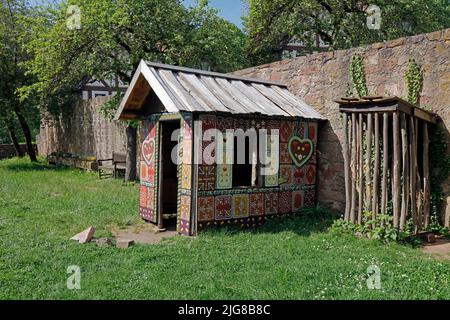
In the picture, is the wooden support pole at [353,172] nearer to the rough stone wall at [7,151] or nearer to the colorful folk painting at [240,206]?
the colorful folk painting at [240,206]

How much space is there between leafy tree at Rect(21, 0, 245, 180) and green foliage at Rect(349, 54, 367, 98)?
20.8 ft

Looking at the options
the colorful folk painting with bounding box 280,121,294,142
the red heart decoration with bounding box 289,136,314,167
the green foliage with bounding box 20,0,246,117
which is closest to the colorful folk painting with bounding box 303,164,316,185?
the red heart decoration with bounding box 289,136,314,167

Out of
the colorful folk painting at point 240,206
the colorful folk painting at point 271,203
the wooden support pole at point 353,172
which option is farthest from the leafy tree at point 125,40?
the wooden support pole at point 353,172

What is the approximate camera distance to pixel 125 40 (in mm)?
12602

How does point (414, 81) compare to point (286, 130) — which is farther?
point (286, 130)

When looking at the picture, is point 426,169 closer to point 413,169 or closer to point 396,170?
point 413,169

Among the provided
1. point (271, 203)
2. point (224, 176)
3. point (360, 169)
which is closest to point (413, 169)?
point (360, 169)

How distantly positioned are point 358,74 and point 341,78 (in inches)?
15.7

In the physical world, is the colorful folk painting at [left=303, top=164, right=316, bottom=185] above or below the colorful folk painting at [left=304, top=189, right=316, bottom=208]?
above

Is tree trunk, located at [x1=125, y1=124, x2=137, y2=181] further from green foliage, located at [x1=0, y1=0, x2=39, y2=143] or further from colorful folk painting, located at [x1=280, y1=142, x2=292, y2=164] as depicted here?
colorful folk painting, located at [x1=280, y1=142, x2=292, y2=164]

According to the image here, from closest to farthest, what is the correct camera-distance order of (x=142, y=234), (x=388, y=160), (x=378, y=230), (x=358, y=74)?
(x=378, y=230) → (x=388, y=160) → (x=142, y=234) → (x=358, y=74)

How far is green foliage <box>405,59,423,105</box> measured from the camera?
6773 mm

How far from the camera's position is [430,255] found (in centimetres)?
544

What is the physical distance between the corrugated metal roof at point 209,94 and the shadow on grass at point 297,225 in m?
1.87
